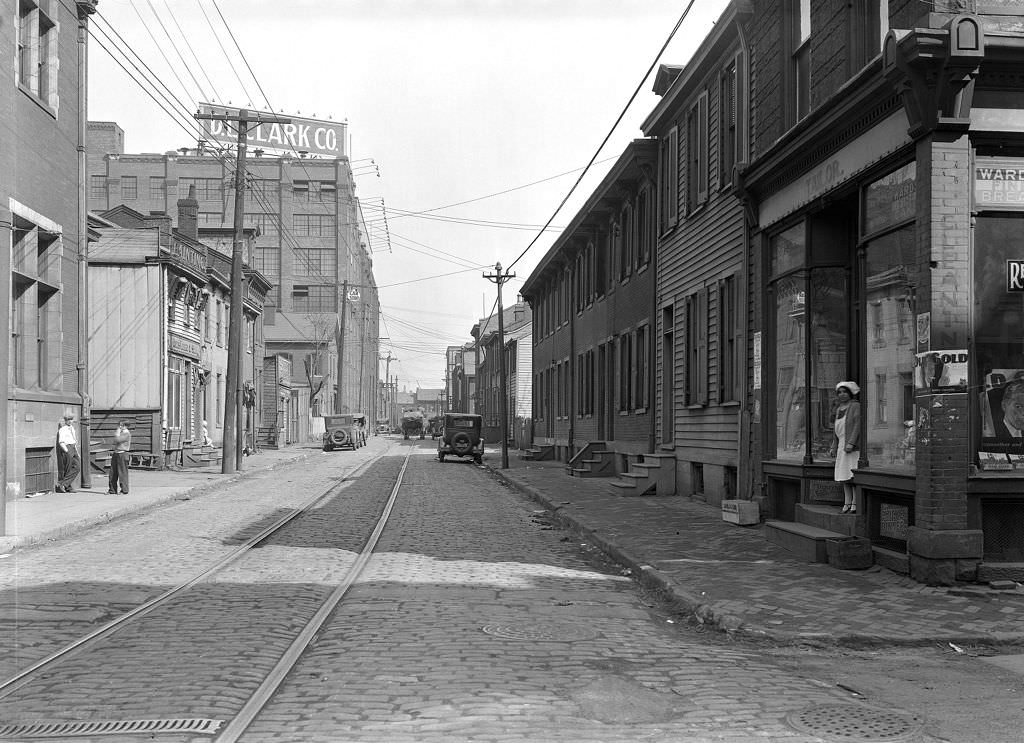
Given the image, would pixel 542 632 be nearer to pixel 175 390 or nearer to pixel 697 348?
pixel 697 348

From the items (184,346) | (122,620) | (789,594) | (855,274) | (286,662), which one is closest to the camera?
(286,662)

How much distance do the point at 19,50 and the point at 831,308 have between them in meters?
16.8

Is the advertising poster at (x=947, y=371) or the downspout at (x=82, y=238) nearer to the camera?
the advertising poster at (x=947, y=371)

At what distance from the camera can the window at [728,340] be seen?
17203 mm

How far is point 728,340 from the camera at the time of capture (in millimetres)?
17656

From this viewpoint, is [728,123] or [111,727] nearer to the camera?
[111,727]

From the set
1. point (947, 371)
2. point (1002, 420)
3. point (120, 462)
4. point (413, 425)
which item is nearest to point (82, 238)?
point (120, 462)

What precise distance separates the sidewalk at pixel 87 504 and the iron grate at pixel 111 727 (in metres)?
8.28

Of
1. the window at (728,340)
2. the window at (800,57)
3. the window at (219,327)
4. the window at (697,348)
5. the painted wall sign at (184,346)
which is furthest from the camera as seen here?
the window at (219,327)

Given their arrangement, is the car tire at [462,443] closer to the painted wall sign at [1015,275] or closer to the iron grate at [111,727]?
the painted wall sign at [1015,275]

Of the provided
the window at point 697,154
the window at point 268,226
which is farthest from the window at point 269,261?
the window at point 697,154

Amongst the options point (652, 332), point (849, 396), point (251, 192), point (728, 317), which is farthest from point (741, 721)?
point (251, 192)

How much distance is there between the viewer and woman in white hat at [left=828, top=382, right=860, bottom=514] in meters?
11.4

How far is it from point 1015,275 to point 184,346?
99.9ft
